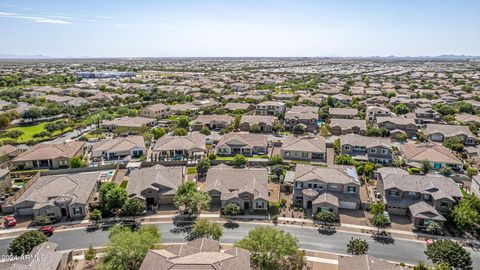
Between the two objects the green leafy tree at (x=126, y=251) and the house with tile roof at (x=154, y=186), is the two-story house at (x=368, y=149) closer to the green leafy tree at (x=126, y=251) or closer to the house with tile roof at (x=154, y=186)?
the house with tile roof at (x=154, y=186)

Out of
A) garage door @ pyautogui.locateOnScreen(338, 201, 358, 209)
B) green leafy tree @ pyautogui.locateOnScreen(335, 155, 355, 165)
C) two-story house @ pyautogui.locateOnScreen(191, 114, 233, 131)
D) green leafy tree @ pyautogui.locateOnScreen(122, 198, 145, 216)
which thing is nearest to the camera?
green leafy tree @ pyautogui.locateOnScreen(122, 198, 145, 216)

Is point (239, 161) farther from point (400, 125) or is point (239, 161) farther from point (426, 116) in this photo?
point (426, 116)

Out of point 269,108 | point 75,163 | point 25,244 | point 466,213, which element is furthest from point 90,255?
point 269,108

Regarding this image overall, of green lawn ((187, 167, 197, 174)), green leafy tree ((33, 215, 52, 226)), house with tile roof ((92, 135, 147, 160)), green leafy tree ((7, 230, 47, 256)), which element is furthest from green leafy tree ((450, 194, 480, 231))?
house with tile roof ((92, 135, 147, 160))

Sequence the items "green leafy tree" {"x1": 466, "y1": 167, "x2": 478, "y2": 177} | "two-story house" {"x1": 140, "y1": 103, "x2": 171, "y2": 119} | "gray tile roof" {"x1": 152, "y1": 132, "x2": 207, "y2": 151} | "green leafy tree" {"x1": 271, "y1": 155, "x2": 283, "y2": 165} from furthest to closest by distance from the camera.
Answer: "two-story house" {"x1": 140, "y1": 103, "x2": 171, "y2": 119}, "gray tile roof" {"x1": 152, "y1": 132, "x2": 207, "y2": 151}, "green leafy tree" {"x1": 271, "y1": 155, "x2": 283, "y2": 165}, "green leafy tree" {"x1": 466, "y1": 167, "x2": 478, "y2": 177}

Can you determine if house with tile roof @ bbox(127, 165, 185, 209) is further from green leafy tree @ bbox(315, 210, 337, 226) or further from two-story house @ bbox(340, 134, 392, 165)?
two-story house @ bbox(340, 134, 392, 165)

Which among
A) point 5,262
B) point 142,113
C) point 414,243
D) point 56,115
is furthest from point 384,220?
point 56,115

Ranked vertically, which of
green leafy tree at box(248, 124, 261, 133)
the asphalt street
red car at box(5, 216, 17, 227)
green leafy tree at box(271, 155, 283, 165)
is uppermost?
green leafy tree at box(248, 124, 261, 133)
